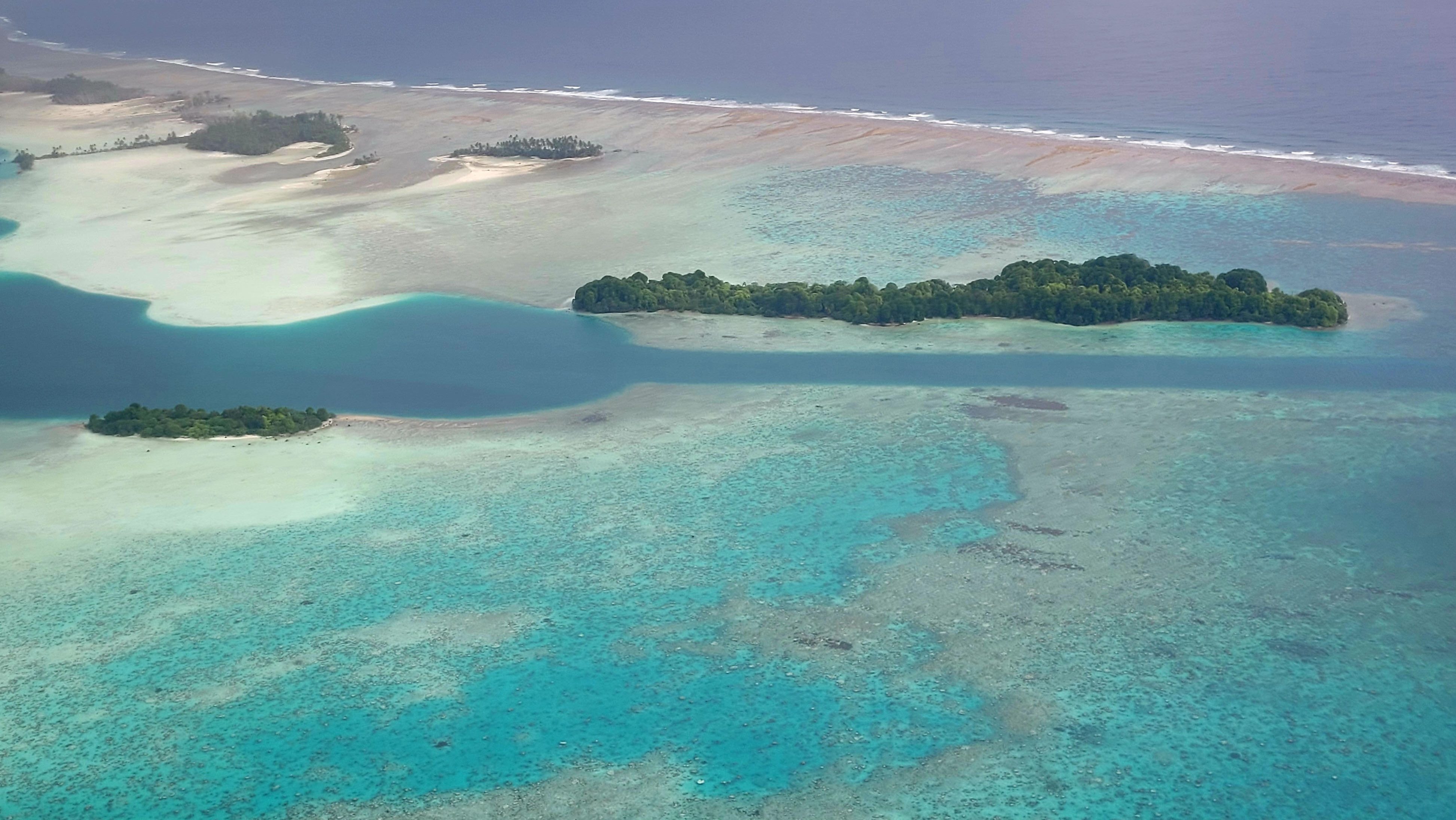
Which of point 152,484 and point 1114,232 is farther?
point 1114,232

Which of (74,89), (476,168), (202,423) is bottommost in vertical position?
(202,423)

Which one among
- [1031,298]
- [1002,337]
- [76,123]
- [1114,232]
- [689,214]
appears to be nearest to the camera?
[1002,337]

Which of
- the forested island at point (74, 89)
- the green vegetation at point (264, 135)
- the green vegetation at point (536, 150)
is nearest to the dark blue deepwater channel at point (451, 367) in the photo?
the green vegetation at point (536, 150)

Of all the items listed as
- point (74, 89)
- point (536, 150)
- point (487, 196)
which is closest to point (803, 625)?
point (487, 196)

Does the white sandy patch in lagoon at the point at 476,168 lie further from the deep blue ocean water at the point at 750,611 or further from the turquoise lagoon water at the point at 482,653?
the turquoise lagoon water at the point at 482,653

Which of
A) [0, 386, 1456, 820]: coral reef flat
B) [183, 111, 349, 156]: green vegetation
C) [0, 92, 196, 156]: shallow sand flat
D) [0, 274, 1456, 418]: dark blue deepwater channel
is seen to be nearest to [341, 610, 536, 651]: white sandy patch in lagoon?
[0, 386, 1456, 820]: coral reef flat

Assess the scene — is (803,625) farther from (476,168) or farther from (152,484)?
(476,168)

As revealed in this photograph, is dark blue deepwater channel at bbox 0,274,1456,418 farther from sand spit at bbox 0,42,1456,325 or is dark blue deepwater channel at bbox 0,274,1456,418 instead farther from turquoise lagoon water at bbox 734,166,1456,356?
turquoise lagoon water at bbox 734,166,1456,356
